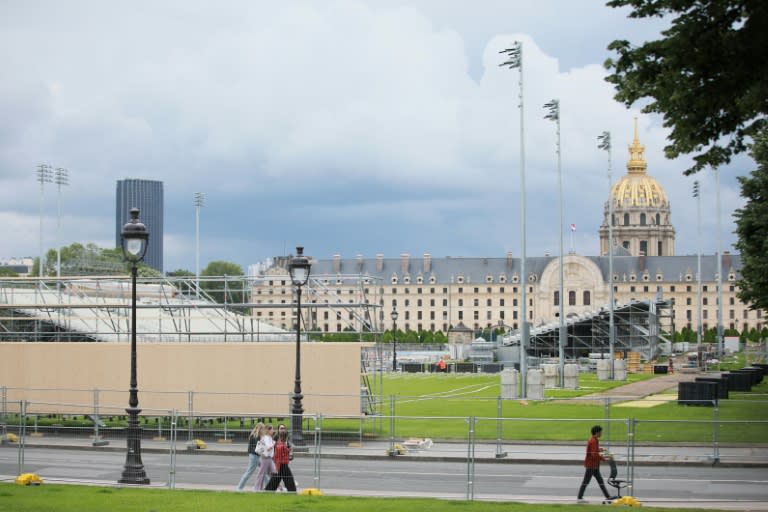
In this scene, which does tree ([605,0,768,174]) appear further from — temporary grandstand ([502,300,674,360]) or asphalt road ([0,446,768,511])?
Result: temporary grandstand ([502,300,674,360])

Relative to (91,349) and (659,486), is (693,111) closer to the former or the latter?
(659,486)

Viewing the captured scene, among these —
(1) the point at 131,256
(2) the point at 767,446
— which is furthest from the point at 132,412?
(2) the point at 767,446

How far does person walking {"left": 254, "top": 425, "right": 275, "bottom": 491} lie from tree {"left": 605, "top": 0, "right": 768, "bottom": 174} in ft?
30.7

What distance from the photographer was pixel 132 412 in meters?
23.3

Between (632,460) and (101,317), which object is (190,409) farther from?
(632,460)

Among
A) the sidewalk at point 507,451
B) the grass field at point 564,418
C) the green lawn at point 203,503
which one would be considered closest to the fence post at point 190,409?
the sidewalk at point 507,451

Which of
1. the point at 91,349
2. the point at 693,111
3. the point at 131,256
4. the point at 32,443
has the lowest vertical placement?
the point at 32,443

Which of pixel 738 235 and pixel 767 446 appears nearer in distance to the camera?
pixel 767 446

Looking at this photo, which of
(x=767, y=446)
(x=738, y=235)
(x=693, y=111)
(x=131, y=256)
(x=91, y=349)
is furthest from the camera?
(x=738, y=235)

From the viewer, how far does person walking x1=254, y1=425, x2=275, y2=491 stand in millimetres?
21562

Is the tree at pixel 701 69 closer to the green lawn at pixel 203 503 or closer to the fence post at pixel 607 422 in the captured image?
the green lawn at pixel 203 503

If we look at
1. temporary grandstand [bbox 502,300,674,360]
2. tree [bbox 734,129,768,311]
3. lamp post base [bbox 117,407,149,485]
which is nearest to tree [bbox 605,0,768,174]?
lamp post base [bbox 117,407,149,485]

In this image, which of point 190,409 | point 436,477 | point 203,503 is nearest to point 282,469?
point 203,503

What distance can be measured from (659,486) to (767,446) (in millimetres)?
8229
